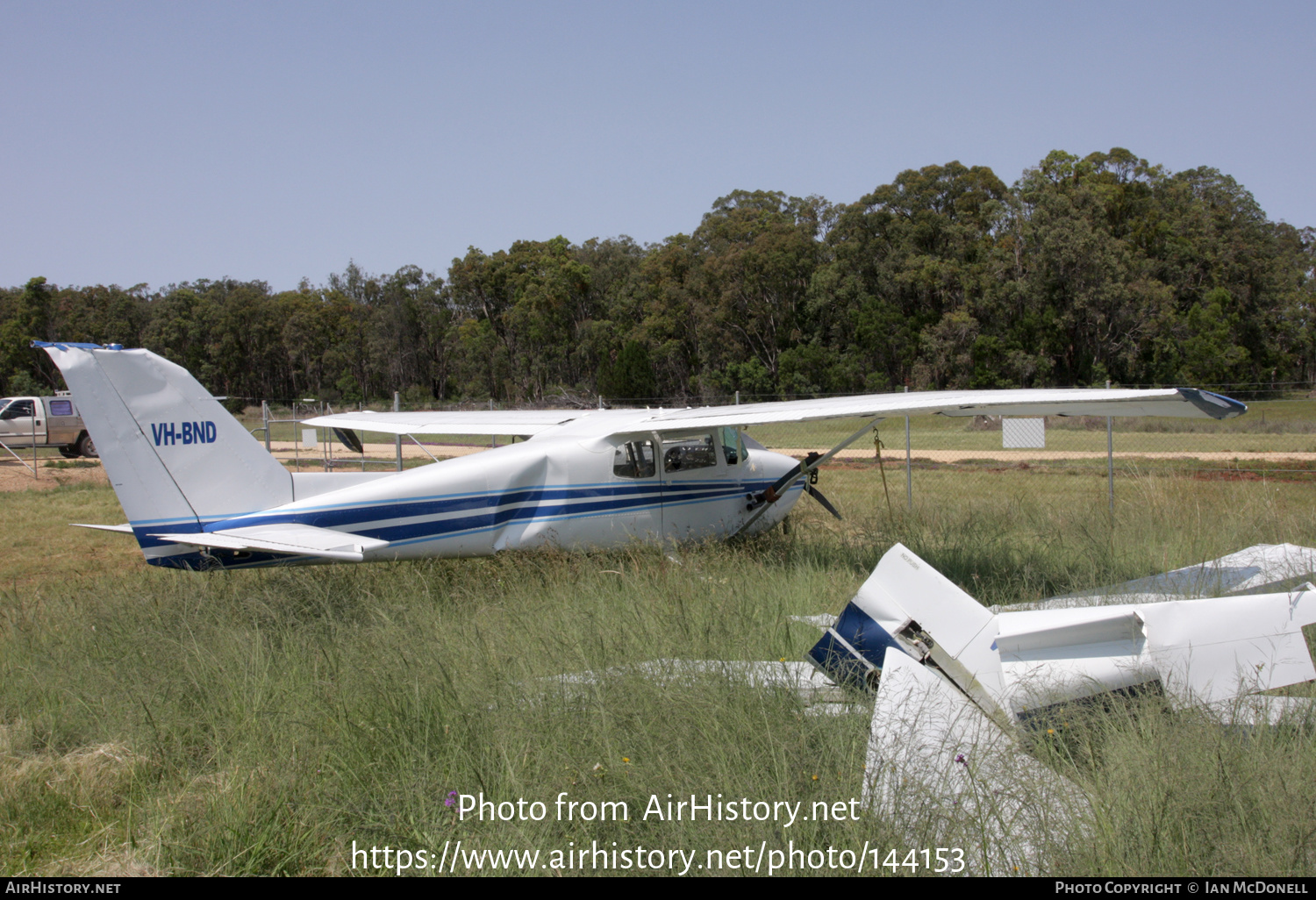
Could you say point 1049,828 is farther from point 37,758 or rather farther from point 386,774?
point 37,758

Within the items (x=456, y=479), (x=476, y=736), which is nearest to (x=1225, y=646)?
(x=476, y=736)

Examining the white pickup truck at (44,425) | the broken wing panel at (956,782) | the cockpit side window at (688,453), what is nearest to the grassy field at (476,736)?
the broken wing panel at (956,782)

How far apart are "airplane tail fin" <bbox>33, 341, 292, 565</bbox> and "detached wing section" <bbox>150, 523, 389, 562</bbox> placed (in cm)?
21

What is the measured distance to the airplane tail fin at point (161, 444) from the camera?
6.38 metres

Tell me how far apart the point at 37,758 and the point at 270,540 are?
2159mm

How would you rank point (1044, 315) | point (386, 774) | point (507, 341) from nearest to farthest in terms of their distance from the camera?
point (386, 774), point (1044, 315), point (507, 341)

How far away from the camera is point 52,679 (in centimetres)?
539

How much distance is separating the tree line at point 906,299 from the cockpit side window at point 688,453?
33.9 m

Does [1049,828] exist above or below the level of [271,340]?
below

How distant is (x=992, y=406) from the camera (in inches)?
288

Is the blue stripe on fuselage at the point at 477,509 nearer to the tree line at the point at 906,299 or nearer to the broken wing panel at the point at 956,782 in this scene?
the broken wing panel at the point at 956,782

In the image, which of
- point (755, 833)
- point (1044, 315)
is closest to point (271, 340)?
point (1044, 315)

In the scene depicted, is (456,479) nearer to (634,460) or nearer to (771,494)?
(634,460)

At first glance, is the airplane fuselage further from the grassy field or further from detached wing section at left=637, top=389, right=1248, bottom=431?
detached wing section at left=637, top=389, right=1248, bottom=431
